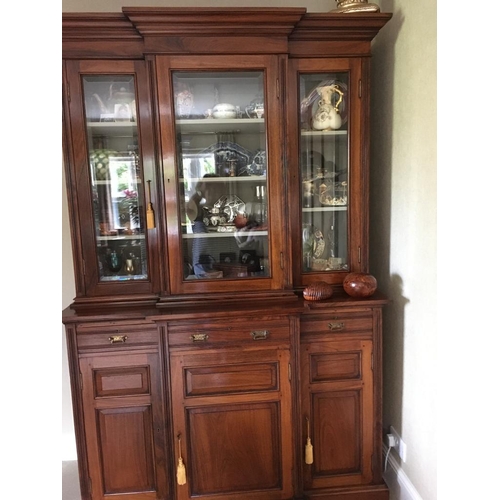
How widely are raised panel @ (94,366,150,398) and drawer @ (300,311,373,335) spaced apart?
693mm

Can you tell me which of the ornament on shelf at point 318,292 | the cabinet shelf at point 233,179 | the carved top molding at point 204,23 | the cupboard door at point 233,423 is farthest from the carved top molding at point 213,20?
the cupboard door at point 233,423

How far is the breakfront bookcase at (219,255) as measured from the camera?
1598 mm

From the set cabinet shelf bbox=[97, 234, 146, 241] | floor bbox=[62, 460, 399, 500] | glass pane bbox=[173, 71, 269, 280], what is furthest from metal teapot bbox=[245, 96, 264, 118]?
floor bbox=[62, 460, 399, 500]

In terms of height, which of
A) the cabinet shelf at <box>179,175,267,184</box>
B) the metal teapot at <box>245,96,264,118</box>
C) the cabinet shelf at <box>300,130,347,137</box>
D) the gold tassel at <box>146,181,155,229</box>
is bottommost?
the gold tassel at <box>146,181,155,229</box>

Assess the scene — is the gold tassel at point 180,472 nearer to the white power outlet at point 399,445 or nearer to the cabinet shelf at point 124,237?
the cabinet shelf at point 124,237

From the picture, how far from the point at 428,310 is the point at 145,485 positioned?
1391 mm

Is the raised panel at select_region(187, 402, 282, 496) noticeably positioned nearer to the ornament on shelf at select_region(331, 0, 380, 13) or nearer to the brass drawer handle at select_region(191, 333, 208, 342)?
the brass drawer handle at select_region(191, 333, 208, 342)

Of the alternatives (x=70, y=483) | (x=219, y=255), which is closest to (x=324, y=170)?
(x=219, y=255)

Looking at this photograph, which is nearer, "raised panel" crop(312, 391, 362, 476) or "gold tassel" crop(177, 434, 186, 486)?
"gold tassel" crop(177, 434, 186, 486)

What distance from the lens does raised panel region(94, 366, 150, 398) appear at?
5.32 ft

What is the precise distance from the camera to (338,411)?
68.0 inches

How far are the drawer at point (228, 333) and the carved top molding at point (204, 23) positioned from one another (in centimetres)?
116

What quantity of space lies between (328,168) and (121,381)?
1.30 metres

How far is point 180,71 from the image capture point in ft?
5.27
